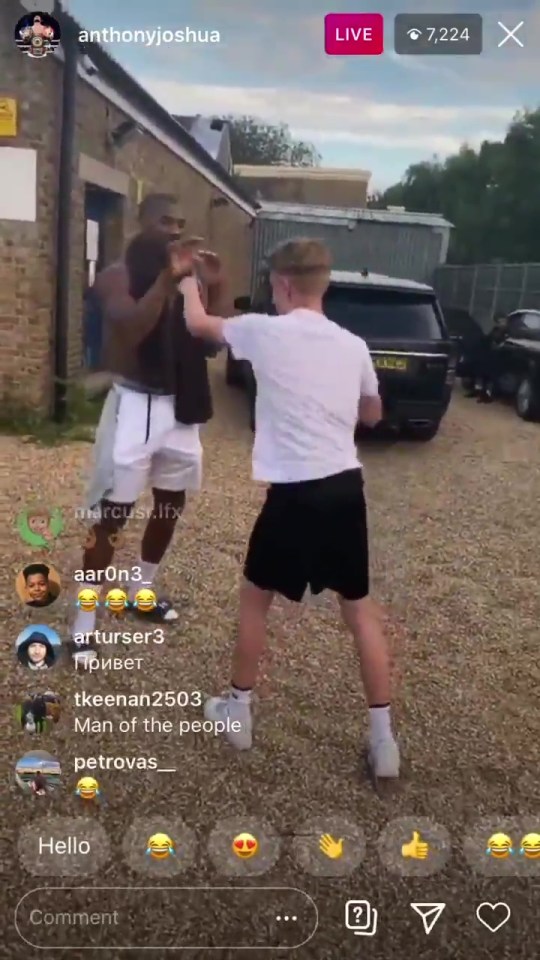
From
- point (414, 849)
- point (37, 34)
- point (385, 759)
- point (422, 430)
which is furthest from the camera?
point (385, 759)

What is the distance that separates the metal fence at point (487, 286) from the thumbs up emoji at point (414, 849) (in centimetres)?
104

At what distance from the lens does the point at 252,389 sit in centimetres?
171

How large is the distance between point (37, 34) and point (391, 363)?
84cm

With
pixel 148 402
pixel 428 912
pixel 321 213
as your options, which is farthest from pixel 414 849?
pixel 321 213

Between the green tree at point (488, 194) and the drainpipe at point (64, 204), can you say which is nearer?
the drainpipe at point (64, 204)

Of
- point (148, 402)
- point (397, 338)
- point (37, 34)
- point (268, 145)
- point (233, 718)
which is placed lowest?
point (233, 718)

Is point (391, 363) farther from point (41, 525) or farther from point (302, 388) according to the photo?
point (41, 525)

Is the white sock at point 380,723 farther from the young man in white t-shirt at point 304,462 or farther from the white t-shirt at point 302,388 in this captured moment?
the white t-shirt at point 302,388

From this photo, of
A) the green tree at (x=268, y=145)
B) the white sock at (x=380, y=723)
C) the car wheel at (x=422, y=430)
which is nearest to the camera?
the green tree at (x=268, y=145)

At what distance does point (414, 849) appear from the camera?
1769mm

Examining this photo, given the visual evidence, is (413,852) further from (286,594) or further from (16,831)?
(16,831)

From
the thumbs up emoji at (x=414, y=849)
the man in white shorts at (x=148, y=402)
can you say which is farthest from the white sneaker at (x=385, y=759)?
the man in white shorts at (x=148, y=402)

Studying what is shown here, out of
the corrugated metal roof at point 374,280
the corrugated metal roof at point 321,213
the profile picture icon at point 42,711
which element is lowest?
the profile picture icon at point 42,711

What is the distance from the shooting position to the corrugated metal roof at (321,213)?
171 centimetres
